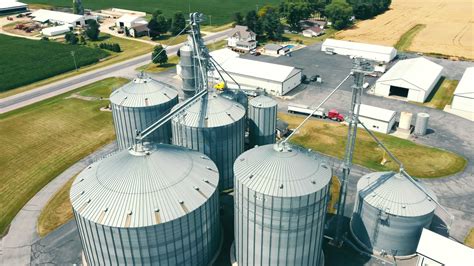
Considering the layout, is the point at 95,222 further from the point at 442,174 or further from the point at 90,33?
the point at 90,33

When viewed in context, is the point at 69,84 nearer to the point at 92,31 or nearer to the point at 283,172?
the point at 92,31

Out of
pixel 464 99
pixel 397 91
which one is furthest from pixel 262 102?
pixel 464 99

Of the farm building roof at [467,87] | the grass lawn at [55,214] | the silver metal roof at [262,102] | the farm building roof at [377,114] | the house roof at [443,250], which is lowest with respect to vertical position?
the grass lawn at [55,214]

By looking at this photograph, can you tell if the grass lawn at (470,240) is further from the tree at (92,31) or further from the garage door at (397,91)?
the tree at (92,31)

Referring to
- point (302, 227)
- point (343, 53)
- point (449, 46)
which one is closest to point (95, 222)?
point (302, 227)

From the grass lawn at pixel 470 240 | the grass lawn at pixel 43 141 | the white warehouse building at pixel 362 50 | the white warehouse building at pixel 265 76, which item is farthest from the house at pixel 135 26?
the grass lawn at pixel 470 240

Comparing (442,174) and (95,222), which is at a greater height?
(95,222)

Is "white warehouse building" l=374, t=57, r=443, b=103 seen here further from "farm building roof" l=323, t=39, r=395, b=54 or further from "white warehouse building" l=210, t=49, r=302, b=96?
"white warehouse building" l=210, t=49, r=302, b=96
